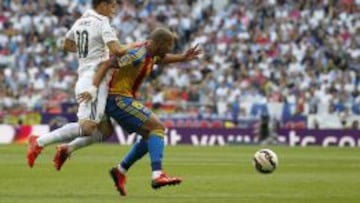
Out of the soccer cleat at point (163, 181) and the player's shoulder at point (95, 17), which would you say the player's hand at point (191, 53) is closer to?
the player's shoulder at point (95, 17)

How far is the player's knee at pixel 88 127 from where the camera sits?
13672 millimetres

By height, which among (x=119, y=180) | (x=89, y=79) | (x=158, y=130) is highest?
(x=89, y=79)

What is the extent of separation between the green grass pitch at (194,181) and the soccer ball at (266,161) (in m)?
0.22

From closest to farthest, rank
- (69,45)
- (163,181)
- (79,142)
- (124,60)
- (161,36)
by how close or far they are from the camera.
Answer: (163,181), (124,60), (161,36), (79,142), (69,45)

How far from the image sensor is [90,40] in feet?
45.6

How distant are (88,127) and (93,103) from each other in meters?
0.32

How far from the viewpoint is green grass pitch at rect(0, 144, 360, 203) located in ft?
43.0

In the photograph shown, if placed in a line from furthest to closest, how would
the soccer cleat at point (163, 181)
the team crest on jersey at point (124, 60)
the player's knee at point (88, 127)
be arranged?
the player's knee at point (88, 127) → the team crest on jersey at point (124, 60) → the soccer cleat at point (163, 181)

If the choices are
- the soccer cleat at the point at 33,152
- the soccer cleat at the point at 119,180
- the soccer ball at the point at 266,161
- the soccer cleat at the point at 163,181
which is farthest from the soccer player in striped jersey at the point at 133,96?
the soccer ball at the point at 266,161

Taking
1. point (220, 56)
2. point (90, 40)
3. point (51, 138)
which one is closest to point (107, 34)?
point (90, 40)

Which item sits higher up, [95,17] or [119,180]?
[95,17]

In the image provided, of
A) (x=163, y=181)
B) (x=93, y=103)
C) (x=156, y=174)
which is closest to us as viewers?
(x=163, y=181)

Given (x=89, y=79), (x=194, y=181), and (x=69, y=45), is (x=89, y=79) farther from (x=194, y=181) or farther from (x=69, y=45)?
(x=194, y=181)

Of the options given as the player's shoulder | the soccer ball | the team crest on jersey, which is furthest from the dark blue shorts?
the soccer ball
